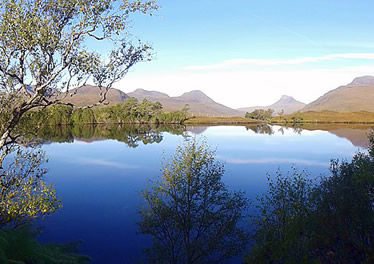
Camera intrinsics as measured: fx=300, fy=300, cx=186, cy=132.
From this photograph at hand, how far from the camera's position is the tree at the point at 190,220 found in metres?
21.3

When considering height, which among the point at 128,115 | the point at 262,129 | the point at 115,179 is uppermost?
the point at 128,115

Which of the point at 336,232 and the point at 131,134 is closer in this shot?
the point at 336,232

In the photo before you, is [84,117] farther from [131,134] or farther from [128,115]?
[131,134]

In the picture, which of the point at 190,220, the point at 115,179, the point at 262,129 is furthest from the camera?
the point at 262,129

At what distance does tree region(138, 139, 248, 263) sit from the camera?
21.3m

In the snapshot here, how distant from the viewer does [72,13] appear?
12.8 meters

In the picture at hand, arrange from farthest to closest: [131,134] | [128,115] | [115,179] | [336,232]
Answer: [128,115] → [131,134] → [115,179] → [336,232]

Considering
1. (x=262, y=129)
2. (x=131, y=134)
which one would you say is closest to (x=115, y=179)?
(x=131, y=134)

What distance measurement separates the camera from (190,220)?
73.8 ft

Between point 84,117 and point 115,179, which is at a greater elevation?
point 84,117

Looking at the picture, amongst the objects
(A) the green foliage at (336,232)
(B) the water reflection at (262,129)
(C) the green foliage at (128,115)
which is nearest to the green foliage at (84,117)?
(C) the green foliage at (128,115)

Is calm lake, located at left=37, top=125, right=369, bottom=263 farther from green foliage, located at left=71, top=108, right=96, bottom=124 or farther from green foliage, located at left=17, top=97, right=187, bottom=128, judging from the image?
green foliage, located at left=17, top=97, right=187, bottom=128

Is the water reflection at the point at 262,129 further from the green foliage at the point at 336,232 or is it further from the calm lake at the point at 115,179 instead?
the green foliage at the point at 336,232

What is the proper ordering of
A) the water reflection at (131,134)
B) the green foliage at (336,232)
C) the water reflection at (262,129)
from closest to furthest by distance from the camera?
the green foliage at (336,232)
the water reflection at (131,134)
the water reflection at (262,129)
